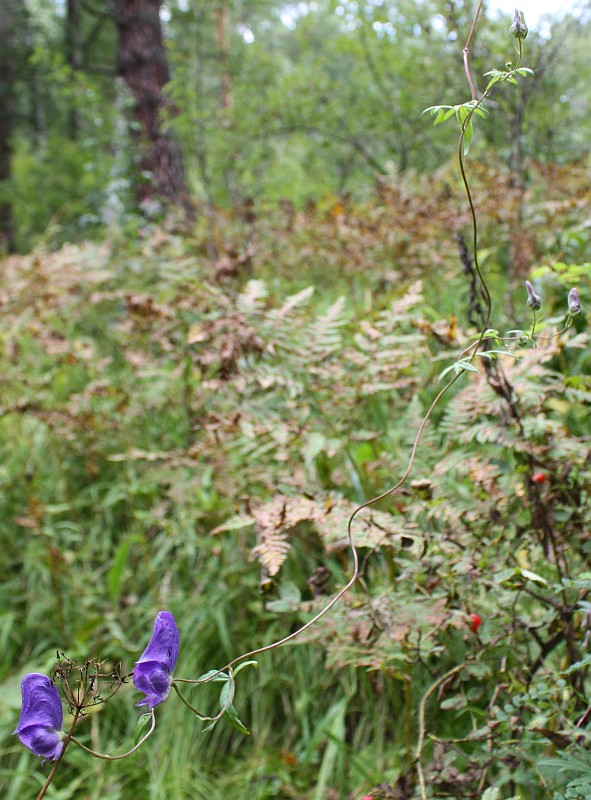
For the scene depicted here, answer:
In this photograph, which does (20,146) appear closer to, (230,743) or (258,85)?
(258,85)

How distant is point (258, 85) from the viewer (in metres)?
6.34

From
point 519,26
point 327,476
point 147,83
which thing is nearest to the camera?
point 519,26

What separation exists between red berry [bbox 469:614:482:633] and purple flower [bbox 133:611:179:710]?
71 centimetres

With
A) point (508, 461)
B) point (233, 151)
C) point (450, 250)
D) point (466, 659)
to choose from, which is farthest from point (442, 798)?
point (233, 151)

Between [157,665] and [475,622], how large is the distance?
29.7 inches

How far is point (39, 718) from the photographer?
86 cm

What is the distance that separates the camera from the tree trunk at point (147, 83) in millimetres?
5684

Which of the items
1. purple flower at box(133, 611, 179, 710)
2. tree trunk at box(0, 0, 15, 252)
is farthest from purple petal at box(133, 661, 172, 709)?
tree trunk at box(0, 0, 15, 252)

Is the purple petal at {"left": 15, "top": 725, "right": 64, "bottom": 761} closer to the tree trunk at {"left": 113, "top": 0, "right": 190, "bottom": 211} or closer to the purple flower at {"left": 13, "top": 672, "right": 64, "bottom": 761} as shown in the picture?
the purple flower at {"left": 13, "top": 672, "right": 64, "bottom": 761}

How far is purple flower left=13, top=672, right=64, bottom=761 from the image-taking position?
860 mm

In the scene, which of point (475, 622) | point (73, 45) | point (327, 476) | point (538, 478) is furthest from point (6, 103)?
point (475, 622)

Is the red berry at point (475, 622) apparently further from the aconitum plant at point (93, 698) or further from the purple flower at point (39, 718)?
the purple flower at point (39, 718)

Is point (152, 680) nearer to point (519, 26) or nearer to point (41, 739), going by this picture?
point (41, 739)

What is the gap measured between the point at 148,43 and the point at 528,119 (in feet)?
11.4
